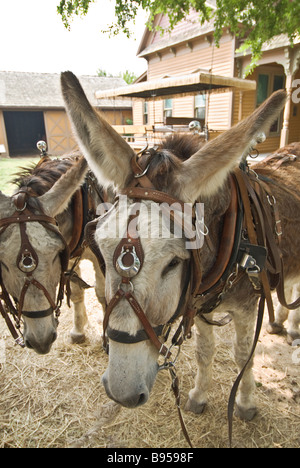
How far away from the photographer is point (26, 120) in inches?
1259

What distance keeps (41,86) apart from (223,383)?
3193 centimetres

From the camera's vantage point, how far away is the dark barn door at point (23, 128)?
31406 millimetres

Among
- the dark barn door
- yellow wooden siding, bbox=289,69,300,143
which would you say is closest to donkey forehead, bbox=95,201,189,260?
yellow wooden siding, bbox=289,69,300,143

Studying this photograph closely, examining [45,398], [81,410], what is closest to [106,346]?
[81,410]

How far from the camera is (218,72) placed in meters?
14.2

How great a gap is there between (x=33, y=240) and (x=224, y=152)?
1577 millimetres

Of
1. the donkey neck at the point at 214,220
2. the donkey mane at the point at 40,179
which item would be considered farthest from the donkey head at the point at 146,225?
the donkey mane at the point at 40,179

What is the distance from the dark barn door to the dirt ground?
31280 millimetres

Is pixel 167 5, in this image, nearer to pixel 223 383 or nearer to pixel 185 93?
pixel 223 383

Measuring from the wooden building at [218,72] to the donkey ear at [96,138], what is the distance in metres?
10.7

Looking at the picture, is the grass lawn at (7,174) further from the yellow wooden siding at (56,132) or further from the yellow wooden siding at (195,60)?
the yellow wooden siding at (195,60)

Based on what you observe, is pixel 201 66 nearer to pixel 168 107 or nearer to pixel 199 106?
pixel 199 106

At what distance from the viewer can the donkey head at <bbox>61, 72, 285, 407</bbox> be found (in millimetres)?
1301

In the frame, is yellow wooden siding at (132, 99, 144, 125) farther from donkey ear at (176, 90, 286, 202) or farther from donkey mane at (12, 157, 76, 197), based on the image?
donkey ear at (176, 90, 286, 202)
